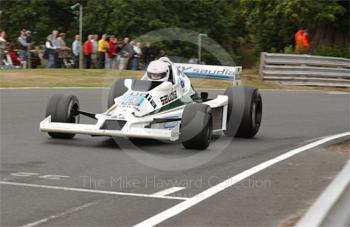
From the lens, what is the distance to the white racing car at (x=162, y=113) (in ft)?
33.8

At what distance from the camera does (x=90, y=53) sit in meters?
28.6

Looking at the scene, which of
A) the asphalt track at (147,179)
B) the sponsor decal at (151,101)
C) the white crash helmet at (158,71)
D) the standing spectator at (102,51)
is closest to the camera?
the asphalt track at (147,179)

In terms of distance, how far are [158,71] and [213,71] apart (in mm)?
2262

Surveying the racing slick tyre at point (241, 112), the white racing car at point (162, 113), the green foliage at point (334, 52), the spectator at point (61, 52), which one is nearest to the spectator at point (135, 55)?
the spectator at point (61, 52)

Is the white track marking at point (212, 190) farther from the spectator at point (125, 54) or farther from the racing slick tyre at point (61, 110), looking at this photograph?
the spectator at point (125, 54)

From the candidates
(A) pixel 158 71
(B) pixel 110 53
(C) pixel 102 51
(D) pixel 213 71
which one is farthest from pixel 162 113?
(C) pixel 102 51

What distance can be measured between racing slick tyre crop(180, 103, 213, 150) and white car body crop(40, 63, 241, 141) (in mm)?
193

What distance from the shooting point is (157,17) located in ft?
154

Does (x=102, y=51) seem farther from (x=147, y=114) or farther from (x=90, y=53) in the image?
(x=147, y=114)

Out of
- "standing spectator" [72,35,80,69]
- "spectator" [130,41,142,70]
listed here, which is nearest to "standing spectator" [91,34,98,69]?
"standing spectator" [72,35,80,69]

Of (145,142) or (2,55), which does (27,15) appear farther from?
(145,142)

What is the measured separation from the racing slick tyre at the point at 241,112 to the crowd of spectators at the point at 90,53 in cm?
1465

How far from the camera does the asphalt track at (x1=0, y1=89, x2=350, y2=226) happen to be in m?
6.52

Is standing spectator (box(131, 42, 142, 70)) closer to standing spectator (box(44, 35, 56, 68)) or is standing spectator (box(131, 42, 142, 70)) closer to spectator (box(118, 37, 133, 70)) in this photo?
spectator (box(118, 37, 133, 70))
